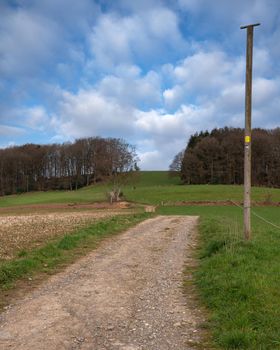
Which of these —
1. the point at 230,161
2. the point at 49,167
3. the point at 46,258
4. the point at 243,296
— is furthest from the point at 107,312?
the point at 49,167

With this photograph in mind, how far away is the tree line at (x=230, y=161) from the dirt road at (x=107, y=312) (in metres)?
101

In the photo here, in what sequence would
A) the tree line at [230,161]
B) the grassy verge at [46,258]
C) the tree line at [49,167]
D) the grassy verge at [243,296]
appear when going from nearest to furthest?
the grassy verge at [243,296] → the grassy verge at [46,258] → the tree line at [230,161] → the tree line at [49,167]

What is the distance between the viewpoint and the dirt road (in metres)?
5.54

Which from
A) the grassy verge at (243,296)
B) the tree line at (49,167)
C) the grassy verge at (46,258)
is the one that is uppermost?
the tree line at (49,167)

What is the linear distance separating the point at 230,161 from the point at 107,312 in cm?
10624

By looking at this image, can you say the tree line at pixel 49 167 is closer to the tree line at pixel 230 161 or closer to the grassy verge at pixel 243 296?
the tree line at pixel 230 161

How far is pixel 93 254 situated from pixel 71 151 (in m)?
117

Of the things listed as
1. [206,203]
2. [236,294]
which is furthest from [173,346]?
[206,203]

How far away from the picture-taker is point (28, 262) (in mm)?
10938

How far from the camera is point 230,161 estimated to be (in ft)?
360

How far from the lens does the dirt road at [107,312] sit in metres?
5.54

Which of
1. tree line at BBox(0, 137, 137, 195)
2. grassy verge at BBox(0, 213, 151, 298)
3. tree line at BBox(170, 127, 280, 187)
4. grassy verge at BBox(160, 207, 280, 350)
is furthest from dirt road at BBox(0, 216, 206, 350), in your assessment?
tree line at BBox(0, 137, 137, 195)

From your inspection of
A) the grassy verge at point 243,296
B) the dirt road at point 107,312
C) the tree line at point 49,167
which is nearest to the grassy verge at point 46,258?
the dirt road at point 107,312

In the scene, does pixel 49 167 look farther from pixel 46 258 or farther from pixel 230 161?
pixel 46 258
